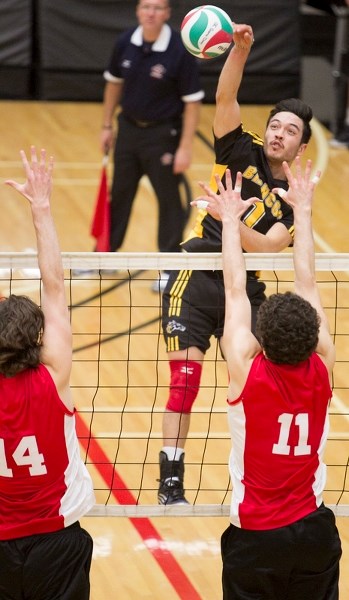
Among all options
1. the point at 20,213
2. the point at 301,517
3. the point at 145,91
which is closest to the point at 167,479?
the point at 301,517

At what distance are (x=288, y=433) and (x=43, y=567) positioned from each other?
1.20m

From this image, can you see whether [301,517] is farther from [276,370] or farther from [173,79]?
[173,79]

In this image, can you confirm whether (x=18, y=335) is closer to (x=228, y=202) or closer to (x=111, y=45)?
(x=228, y=202)

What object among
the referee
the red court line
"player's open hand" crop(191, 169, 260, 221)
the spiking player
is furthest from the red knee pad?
the referee

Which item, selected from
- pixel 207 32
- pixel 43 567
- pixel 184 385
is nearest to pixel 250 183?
pixel 207 32

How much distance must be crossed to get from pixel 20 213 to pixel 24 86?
4.19 meters

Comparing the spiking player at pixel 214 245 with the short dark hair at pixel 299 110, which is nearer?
the spiking player at pixel 214 245

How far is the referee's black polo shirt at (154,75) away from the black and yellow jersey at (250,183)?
3.73 metres

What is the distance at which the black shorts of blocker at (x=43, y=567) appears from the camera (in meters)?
4.93

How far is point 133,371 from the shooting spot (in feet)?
31.2

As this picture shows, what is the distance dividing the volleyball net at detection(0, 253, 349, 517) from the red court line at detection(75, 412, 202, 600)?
0.04 feet

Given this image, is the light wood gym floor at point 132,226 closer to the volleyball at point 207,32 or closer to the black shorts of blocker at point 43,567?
the black shorts of blocker at point 43,567

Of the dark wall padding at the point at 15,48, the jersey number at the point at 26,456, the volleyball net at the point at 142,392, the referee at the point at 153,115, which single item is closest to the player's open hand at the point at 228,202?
the volleyball net at the point at 142,392

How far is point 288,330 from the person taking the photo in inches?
192
